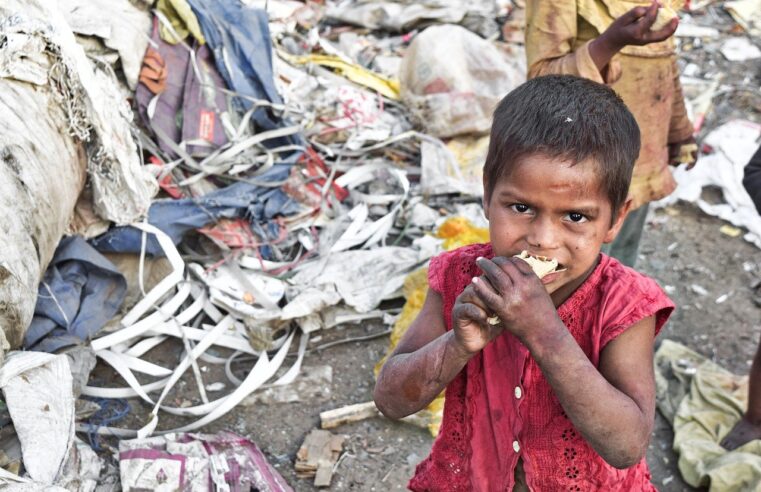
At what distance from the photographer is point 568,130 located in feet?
4.70

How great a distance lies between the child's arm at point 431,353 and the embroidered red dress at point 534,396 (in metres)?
0.05

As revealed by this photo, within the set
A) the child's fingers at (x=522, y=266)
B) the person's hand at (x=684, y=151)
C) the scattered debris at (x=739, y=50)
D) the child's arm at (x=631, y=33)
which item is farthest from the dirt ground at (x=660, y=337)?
the scattered debris at (x=739, y=50)

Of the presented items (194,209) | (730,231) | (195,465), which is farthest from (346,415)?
(730,231)

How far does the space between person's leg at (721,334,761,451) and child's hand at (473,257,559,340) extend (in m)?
1.95

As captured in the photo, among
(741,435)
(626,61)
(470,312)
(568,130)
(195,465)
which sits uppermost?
(568,130)

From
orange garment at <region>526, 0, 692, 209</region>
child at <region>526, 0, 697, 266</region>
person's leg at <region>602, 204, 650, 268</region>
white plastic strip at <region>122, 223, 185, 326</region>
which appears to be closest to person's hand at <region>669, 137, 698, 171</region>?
child at <region>526, 0, 697, 266</region>

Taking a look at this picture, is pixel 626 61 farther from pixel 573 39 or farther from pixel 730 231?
pixel 730 231

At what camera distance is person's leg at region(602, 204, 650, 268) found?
126 inches

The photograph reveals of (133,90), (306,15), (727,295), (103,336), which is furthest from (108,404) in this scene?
(306,15)

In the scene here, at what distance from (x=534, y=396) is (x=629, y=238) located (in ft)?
6.17

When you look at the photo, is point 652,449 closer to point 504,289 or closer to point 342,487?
point 342,487

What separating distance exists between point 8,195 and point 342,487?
1533mm

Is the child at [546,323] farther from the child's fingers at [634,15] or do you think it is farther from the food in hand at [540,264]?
the child's fingers at [634,15]

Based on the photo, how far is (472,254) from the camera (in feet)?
5.55
